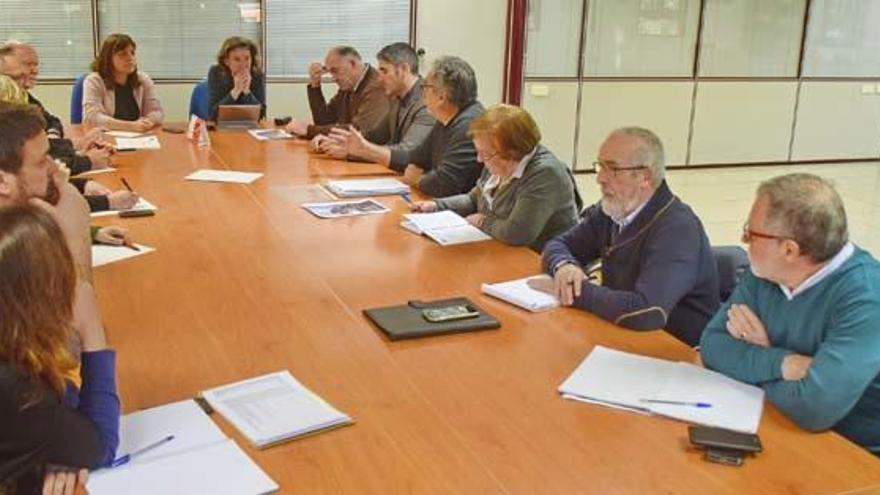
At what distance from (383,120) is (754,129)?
5673 millimetres

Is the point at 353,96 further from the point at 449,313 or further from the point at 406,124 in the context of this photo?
the point at 449,313

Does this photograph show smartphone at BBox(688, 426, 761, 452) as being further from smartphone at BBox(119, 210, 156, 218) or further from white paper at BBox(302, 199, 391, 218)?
smartphone at BBox(119, 210, 156, 218)

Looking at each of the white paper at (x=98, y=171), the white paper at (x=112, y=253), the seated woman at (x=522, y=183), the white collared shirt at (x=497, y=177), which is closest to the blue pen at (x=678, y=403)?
the seated woman at (x=522, y=183)

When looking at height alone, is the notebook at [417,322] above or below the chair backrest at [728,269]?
below

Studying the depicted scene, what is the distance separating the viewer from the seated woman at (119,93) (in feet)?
19.4

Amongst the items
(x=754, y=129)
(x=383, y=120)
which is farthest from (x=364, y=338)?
(x=754, y=129)

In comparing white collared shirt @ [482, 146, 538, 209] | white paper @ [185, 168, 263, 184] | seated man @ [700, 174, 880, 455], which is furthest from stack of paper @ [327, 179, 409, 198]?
seated man @ [700, 174, 880, 455]

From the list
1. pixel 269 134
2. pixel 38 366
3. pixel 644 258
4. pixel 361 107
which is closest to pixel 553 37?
pixel 361 107

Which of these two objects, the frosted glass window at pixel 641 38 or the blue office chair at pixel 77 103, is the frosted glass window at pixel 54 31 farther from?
the frosted glass window at pixel 641 38

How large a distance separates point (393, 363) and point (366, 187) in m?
2.17

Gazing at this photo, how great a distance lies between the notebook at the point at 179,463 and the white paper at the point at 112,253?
4.17 feet

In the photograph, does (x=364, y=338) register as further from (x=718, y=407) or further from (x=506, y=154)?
(x=506, y=154)

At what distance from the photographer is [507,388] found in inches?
80.1

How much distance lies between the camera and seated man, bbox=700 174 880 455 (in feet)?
6.20
